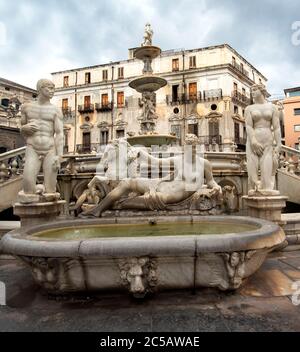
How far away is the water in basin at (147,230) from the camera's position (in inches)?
153

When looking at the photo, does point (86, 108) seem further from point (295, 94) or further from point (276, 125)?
point (276, 125)

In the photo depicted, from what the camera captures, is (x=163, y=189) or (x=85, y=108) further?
(x=85, y=108)

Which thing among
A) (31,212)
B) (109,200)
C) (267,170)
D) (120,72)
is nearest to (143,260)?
(109,200)

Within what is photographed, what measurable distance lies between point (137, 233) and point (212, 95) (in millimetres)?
35622

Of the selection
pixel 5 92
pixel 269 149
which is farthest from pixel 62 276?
pixel 5 92

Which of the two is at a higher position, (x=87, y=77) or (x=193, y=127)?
(x=87, y=77)

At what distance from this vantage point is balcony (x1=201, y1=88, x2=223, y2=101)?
36.5m

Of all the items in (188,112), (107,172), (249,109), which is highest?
(188,112)

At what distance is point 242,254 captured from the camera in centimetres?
299

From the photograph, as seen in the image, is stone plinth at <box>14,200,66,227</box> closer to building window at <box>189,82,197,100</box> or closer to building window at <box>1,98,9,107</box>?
building window at <box>1,98,9,107</box>

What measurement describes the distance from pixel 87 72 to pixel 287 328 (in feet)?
151

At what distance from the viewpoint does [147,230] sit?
4156 mm

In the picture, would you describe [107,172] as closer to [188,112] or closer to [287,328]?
[287,328]

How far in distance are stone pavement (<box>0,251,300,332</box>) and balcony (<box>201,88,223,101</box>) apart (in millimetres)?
35393
